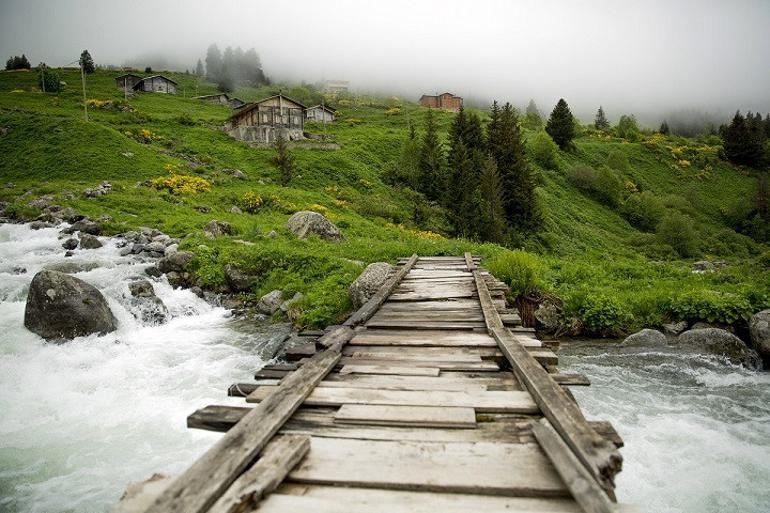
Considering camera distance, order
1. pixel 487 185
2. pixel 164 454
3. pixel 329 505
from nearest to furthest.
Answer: pixel 329 505
pixel 164 454
pixel 487 185

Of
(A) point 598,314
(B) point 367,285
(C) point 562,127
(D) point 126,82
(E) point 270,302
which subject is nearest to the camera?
(B) point 367,285

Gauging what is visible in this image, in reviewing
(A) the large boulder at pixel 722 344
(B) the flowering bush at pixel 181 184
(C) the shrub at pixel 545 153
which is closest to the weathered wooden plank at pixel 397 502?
(A) the large boulder at pixel 722 344

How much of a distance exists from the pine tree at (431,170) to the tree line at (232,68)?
295ft

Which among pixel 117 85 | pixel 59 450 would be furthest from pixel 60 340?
pixel 117 85

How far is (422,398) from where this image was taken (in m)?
3.85

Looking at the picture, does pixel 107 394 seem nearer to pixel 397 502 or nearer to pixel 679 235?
pixel 397 502

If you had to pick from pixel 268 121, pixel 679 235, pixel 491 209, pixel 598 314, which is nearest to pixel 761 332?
pixel 598 314

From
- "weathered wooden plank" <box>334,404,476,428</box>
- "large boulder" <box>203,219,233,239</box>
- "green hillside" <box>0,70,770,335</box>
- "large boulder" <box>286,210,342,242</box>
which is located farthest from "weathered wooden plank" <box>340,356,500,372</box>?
"large boulder" <box>203,219,233,239</box>

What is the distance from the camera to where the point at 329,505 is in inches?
96.0

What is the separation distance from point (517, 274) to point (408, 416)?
9664 millimetres

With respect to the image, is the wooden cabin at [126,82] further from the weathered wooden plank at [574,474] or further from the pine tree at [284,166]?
the weathered wooden plank at [574,474]

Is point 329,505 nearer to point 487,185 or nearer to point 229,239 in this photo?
point 229,239

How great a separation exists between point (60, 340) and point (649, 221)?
173ft

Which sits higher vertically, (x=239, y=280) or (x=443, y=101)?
(x=443, y=101)
